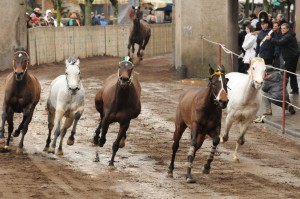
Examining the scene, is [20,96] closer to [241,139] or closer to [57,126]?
[57,126]

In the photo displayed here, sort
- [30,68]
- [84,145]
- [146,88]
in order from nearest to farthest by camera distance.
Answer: [84,145] < [146,88] < [30,68]

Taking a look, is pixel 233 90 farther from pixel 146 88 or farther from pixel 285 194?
pixel 146 88

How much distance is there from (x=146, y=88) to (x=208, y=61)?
Result: 9.45ft

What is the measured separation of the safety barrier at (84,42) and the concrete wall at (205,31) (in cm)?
710

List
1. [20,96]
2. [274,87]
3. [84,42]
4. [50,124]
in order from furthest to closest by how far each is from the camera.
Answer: [84,42] < [274,87] < [50,124] < [20,96]

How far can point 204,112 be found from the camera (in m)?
14.8

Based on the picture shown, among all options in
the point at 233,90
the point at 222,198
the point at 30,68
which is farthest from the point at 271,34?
the point at 30,68

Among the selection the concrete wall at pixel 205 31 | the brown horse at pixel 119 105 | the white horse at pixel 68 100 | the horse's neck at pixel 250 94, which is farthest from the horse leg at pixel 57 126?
the concrete wall at pixel 205 31

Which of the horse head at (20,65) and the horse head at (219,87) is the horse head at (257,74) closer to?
the horse head at (219,87)

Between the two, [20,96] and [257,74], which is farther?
[20,96]

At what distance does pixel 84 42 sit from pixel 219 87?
27.4 metres

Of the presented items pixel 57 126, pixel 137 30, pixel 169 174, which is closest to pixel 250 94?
pixel 169 174

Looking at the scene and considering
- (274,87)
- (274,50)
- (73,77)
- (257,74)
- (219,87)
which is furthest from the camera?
(274,50)

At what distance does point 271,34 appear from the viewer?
23.7m
